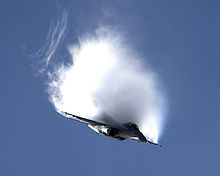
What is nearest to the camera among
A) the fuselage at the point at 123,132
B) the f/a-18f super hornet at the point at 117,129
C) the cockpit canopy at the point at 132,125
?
the fuselage at the point at 123,132

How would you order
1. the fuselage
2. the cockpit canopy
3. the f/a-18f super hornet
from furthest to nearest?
the cockpit canopy < the f/a-18f super hornet < the fuselage

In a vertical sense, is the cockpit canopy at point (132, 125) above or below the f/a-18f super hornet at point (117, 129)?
above

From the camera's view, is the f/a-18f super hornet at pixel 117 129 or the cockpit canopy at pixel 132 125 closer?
the f/a-18f super hornet at pixel 117 129

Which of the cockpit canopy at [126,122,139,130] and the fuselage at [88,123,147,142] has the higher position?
the cockpit canopy at [126,122,139,130]

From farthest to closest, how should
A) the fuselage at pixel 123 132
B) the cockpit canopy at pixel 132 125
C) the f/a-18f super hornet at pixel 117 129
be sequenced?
the cockpit canopy at pixel 132 125 → the f/a-18f super hornet at pixel 117 129 → the fuselage at pixel 123 132

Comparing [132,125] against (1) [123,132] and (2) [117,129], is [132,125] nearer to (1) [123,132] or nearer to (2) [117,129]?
(1) [123,132]

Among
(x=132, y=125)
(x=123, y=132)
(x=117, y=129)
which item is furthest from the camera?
(x=132, y=125)

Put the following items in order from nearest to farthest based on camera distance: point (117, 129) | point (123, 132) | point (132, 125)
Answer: point (123, 132) → point (117, 129) → point (132, 125)

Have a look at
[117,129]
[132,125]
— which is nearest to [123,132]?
[117,129]

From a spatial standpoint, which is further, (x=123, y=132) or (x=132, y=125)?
(x=132, y=125)

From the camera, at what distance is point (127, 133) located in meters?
71.4

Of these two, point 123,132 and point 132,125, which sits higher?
point 132,125

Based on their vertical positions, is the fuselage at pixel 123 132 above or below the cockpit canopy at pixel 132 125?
below

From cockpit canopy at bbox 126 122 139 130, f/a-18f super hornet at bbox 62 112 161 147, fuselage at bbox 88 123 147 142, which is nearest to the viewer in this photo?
fuselage at bbox 88 123 147 142
